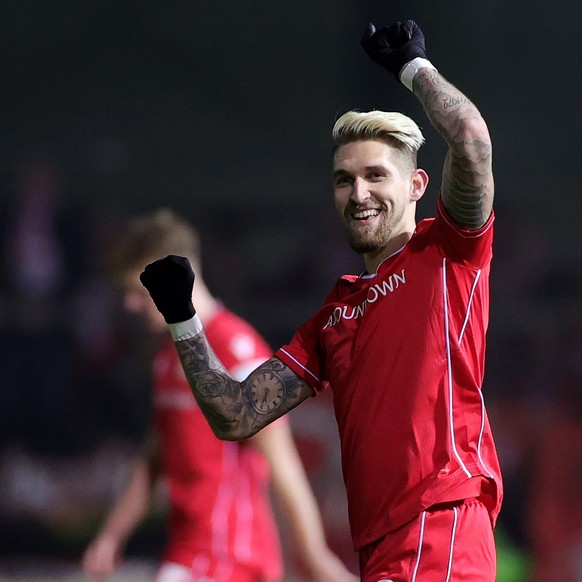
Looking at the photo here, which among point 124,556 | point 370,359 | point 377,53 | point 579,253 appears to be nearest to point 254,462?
point 370,359

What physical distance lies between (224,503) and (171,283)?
1.59 m

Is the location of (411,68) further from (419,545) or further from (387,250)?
(419,545)

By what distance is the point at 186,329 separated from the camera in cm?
334

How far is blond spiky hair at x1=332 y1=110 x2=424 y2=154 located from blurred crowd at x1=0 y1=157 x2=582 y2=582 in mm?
4870

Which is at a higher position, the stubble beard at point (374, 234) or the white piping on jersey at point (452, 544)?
the stubble beard at point (374, 234)

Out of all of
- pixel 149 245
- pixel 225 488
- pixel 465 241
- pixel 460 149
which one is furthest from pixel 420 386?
pixel 149 245

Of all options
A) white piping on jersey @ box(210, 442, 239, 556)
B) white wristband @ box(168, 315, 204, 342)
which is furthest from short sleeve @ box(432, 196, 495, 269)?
white piping on jersey @ box(210, 442, 239, 556)

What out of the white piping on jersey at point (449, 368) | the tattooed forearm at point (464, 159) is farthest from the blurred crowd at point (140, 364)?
the tattooed forearm at point (464, 159)

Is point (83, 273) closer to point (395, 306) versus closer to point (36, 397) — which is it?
point (36, 397)

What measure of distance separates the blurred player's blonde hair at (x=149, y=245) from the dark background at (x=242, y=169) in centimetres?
400

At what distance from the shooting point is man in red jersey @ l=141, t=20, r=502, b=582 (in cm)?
304

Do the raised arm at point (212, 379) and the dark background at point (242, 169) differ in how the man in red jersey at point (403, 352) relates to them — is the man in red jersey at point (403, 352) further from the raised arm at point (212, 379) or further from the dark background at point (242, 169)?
the dark background at point (242, 169)

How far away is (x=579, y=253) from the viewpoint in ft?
31.4

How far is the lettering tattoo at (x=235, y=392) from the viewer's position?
333 cm
